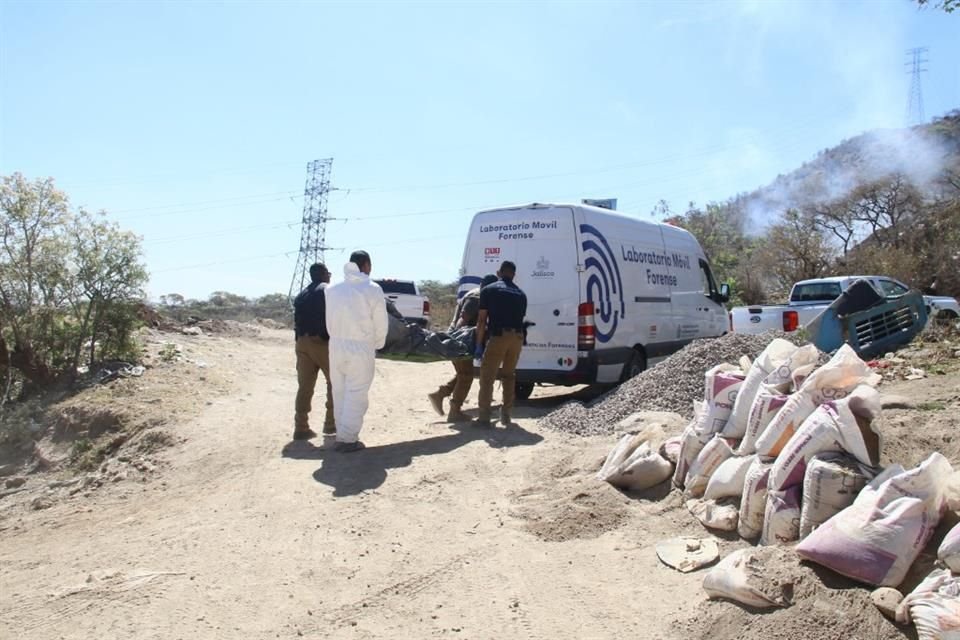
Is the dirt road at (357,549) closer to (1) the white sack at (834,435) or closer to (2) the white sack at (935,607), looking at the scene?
(1) the white sack at (834,435)

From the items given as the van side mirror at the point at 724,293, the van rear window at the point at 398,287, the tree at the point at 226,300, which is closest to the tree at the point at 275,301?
the tree at the point at 226,300

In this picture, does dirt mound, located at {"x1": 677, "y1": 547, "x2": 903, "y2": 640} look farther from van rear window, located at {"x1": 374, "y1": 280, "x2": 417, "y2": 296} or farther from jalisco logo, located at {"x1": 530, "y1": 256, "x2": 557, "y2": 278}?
van rear window, located at {"x1": 374, "y1": 280, "x2": 417, "y2": 296}

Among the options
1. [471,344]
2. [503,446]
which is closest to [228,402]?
[471,344]

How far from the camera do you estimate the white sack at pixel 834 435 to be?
3.76 meters

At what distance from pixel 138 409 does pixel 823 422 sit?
7986mm

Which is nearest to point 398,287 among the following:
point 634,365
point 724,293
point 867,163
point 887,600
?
point 724,293

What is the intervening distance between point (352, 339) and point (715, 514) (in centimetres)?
372

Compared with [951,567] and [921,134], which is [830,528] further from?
[921,134]

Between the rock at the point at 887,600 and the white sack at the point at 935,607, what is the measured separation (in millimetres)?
38

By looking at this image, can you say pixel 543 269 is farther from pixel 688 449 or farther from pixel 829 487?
pixel 829 487

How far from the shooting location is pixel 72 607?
13.3 ft

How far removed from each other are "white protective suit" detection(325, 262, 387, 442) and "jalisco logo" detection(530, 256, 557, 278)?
292cm

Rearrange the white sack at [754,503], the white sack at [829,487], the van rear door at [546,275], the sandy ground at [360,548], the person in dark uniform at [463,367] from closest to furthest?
the white sack at [829,487] → the sandy ground at [360,548] → the white sack at [754,503] → the person in dark uniform at [463,367] → the van rear door at [546,275]

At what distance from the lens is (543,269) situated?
9.41 m
